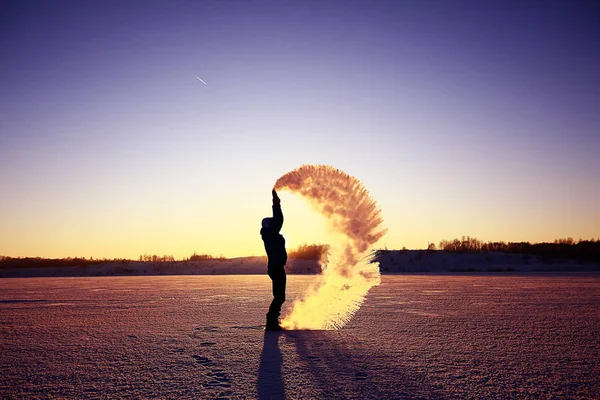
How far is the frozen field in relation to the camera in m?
4.70

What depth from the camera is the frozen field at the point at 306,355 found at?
15.4 ft

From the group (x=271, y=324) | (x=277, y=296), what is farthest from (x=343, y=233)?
(x=271, y=324)

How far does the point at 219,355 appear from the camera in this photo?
20.9ft

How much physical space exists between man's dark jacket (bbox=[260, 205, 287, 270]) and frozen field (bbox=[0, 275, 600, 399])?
4.63ft

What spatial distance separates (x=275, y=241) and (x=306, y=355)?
325 centimetres

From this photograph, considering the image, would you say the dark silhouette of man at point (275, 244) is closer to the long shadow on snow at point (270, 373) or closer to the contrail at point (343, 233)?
the contrail at point (343, 233)

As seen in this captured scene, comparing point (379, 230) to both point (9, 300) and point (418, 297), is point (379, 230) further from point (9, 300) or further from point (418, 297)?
point (9, 300)

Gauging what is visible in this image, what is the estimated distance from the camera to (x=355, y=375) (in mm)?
5191

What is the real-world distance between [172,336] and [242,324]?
174 cm

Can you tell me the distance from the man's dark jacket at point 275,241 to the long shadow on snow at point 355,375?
232cm

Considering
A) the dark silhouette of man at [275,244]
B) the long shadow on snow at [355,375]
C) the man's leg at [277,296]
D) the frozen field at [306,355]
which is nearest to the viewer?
the long shadow on snow at [355,375]

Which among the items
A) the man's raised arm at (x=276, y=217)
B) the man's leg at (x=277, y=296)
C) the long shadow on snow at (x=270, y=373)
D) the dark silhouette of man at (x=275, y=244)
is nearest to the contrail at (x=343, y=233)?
the man's raised arm at (x=276, y=217)

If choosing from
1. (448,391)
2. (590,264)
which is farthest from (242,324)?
(590,264)

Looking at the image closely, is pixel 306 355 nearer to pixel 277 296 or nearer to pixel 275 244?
pixel 277 296
